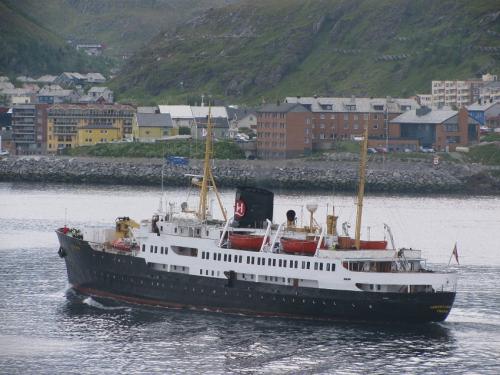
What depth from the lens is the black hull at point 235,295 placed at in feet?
191

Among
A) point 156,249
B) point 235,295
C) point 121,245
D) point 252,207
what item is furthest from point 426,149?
point 235,295

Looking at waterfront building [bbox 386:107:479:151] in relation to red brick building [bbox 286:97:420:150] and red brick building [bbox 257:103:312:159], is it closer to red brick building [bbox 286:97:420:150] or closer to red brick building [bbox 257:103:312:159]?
red brick building [bbox 286:97:420:150]

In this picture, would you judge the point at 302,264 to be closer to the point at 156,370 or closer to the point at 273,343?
the point at 273,343

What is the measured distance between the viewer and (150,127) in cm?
14900

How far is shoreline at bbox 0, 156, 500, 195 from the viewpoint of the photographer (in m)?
124

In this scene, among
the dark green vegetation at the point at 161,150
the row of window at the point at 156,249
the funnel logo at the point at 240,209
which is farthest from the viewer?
the dark green vegetation at the point at 161,150

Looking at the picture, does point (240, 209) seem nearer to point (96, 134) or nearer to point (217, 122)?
point (217, 122)

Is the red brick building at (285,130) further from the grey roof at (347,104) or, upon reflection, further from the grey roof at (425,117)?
the grey roof at (425,117)

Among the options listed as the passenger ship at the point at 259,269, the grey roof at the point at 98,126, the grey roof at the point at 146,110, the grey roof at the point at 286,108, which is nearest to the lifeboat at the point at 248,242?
the passenger ship at the point at 259,269

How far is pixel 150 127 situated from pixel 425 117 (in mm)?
28537

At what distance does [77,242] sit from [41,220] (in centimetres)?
2668

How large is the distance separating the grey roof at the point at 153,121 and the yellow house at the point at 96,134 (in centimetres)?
394

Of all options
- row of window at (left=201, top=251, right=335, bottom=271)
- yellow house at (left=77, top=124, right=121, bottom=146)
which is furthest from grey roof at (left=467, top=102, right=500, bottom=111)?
row of window at (left=201, top=251, right=335, bottom=271)

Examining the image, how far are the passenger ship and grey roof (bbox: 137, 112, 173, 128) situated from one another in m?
83.8
